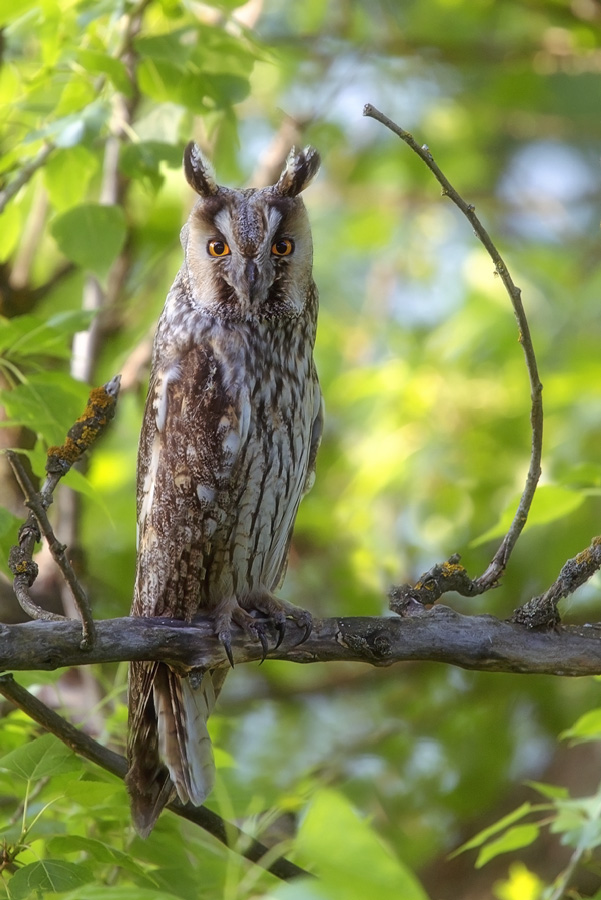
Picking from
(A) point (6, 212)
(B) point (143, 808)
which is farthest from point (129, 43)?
(B) point (143, 808)

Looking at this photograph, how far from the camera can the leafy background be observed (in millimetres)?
1911

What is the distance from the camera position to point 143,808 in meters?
1.85

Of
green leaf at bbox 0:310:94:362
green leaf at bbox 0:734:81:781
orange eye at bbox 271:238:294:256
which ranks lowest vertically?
green leaf at bbox 0:734:81:781

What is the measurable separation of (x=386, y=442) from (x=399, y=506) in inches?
16.1

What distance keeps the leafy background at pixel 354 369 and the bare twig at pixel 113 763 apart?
5cm

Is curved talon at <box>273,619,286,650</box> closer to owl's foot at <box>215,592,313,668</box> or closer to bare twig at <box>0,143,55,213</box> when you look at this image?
owl's foot at <box>215,592,313,668</box>

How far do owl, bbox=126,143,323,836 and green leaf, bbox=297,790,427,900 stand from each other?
117 centimetres

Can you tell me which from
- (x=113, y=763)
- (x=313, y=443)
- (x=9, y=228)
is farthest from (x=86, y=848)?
(x=9, y=228)

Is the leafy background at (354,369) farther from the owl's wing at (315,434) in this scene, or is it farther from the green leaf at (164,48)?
the owl's wing at (315,434)

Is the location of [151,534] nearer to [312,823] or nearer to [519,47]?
[312,823]

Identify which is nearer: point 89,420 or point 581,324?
point 89,420

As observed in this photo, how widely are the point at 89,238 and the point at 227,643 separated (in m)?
0.96

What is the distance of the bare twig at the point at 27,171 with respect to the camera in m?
2.19

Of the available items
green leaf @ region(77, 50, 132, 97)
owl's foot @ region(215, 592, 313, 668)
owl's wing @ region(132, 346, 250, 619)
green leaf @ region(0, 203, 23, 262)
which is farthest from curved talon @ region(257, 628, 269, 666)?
green leaf @ region(77, 50, 132, 97)
